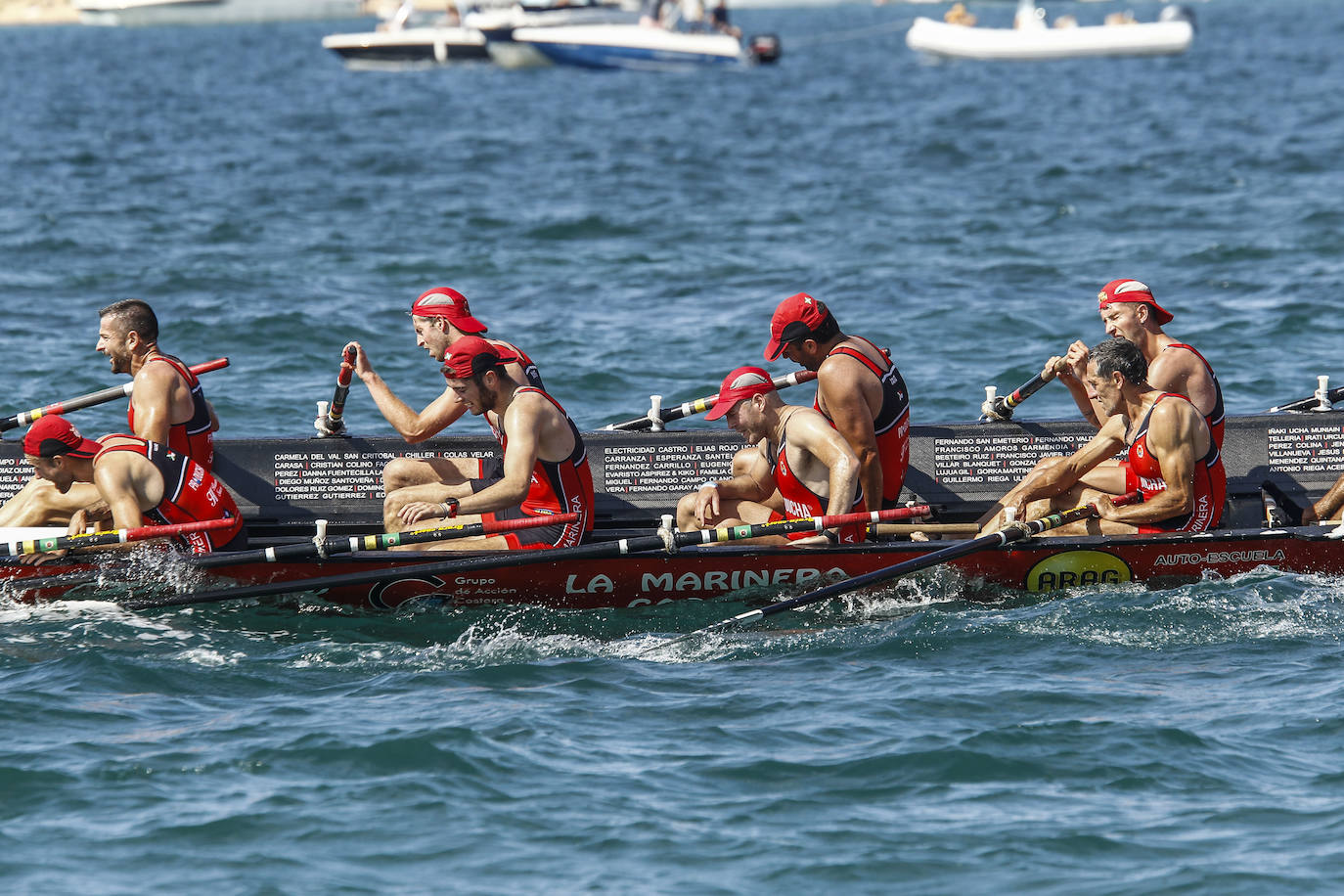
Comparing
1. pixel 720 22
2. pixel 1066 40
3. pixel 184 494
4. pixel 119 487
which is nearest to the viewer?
pixel 119 487

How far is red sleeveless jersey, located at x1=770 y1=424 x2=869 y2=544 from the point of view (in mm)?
10828

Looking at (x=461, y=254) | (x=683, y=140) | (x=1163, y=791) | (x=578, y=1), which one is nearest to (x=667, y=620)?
(x=1163, y=791)

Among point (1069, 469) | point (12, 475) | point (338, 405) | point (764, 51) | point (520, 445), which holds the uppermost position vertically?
point (764, 51)

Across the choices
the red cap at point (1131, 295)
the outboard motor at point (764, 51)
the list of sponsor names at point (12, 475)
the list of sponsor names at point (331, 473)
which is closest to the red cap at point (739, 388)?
the red cap at point (1131, 295)

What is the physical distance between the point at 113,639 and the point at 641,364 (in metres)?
9.40

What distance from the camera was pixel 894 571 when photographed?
1048cm

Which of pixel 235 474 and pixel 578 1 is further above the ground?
pixel 578 1

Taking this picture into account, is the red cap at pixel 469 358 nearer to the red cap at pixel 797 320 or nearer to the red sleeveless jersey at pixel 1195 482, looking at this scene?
the red cap at pixel 797 320

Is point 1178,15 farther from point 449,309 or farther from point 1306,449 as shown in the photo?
point 449,309

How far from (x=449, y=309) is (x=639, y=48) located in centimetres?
6031

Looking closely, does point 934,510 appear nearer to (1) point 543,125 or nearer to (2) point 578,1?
(1) point 543,125

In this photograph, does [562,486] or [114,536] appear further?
[562,486]

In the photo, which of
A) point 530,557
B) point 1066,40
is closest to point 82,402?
point 530,557

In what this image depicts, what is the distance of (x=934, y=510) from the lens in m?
12.8
